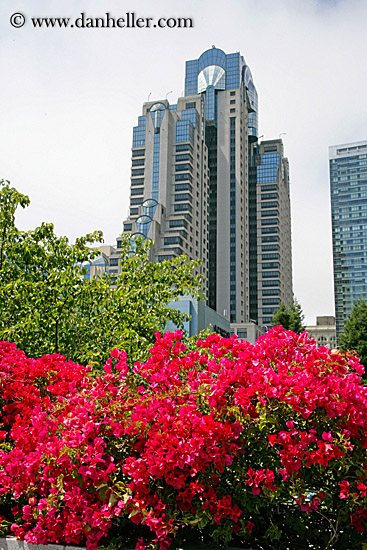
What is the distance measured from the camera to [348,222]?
387ft

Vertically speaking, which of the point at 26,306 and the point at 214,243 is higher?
the point at 214,243

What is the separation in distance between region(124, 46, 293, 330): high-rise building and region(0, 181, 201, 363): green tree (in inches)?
2345

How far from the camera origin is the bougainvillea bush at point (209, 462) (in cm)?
292

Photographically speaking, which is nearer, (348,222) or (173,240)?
(173,240)

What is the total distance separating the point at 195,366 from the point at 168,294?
4628 millimetres

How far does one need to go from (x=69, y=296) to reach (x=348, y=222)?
11943cm

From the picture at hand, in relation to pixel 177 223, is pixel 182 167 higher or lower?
higher

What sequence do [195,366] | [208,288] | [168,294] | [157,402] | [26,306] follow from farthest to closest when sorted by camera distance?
[208,288] → [168,294] → [26,306] → [195,366] → [157,402]

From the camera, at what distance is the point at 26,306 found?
7070 millimetres

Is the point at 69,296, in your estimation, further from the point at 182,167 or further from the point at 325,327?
the point at 325,327

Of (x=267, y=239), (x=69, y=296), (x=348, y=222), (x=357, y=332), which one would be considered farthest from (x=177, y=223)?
(x=69, y=296)

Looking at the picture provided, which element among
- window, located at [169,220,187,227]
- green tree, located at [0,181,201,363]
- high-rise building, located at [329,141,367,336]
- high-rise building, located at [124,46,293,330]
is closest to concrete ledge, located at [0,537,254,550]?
green tree, located at [0,181,201,363]

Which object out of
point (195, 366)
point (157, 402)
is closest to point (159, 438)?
point (157, 402)

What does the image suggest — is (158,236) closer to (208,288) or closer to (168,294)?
(208,288)
